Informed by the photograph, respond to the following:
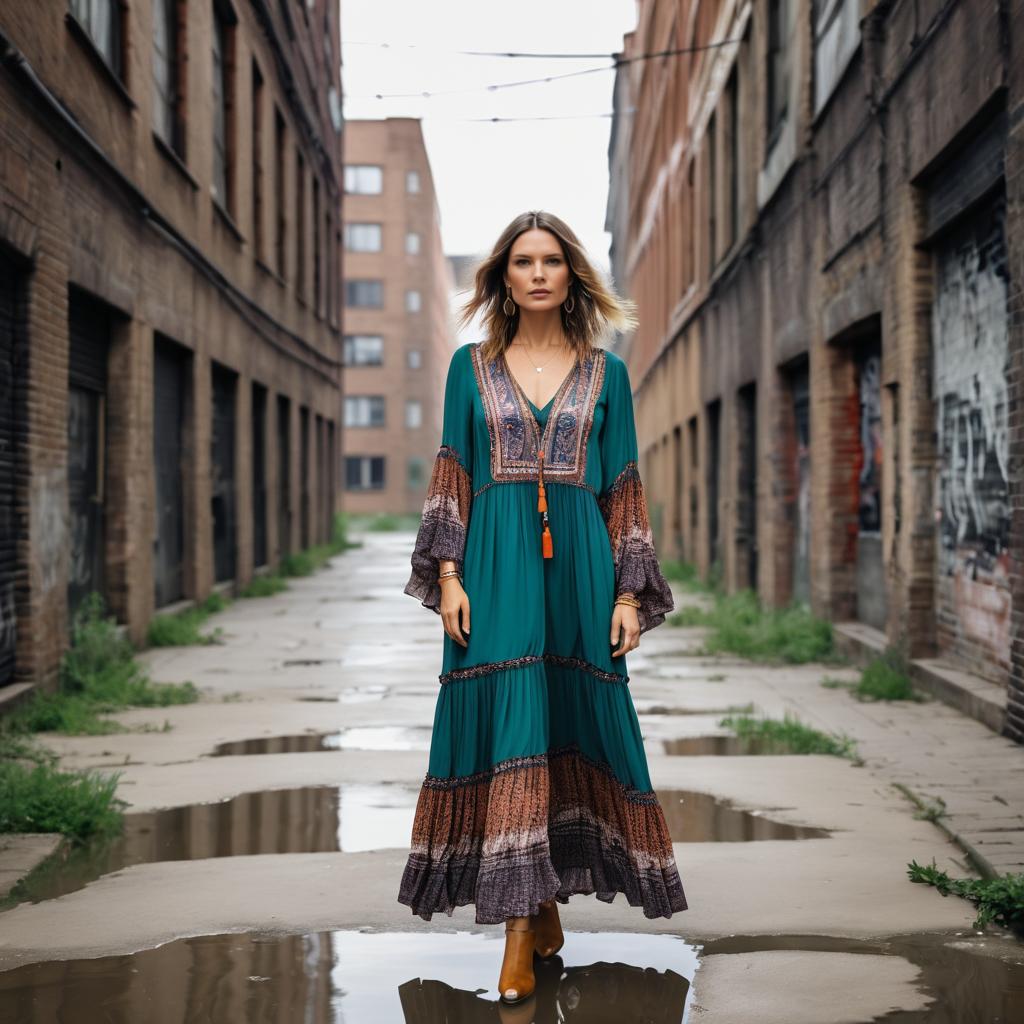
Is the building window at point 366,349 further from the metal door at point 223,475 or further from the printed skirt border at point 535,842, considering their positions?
the printed skirt border at point 535,842

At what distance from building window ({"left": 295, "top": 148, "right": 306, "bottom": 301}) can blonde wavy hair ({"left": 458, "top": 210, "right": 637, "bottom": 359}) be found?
64.4ft

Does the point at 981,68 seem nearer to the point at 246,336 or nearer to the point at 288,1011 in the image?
the point at 288,1011

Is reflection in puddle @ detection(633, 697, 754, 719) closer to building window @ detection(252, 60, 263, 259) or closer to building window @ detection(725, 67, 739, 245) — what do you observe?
building window @ detection(725, 67, 739, 245)

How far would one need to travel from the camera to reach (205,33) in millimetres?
14047

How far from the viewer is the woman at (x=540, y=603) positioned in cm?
344

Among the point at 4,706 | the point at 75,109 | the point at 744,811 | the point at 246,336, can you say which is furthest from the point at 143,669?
the point at 246,336

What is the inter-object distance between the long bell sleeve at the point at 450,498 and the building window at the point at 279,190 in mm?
17433

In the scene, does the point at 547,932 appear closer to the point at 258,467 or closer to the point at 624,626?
the point at 624,626

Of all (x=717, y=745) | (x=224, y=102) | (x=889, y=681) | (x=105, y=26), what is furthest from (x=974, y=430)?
(x=224, y=102)

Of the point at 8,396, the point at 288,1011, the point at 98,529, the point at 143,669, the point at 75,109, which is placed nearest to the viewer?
the point at 288,1011

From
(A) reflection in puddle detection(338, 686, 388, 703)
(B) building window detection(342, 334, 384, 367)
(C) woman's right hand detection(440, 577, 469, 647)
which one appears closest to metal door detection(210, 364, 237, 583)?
(A) reflection in puddle detection(338, 686, 388, 703)

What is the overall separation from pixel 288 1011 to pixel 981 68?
587 cm

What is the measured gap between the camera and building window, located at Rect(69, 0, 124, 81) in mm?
9500

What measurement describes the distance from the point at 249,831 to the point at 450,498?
2.13 metres
